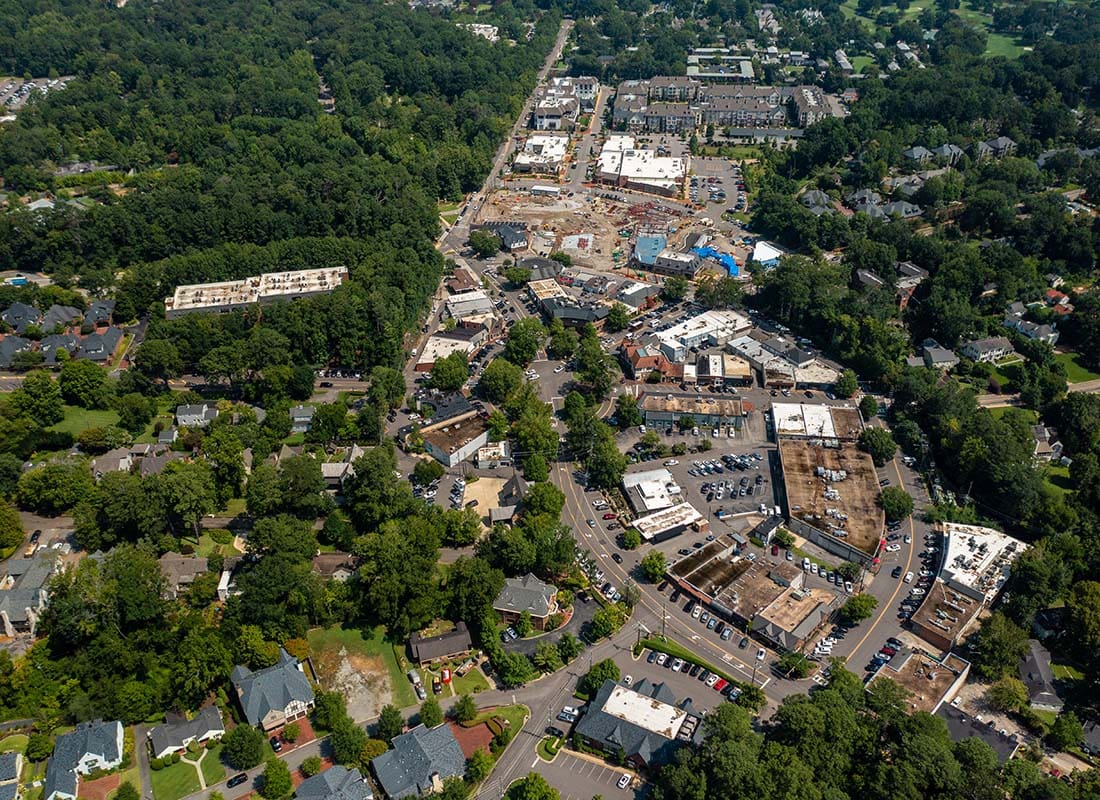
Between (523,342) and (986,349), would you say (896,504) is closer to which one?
(986,349)

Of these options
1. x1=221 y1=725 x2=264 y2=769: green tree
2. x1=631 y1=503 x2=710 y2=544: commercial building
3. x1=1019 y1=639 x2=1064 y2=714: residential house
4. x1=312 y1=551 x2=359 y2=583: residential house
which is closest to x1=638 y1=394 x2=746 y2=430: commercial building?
x1=631 y1=503 x2=710 y2=544: commercial building

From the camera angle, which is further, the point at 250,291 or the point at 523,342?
the point at 250,291

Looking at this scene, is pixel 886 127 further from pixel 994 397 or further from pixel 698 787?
pixel 698 787

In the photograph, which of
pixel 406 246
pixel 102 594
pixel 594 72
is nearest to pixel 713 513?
pixel 102 594

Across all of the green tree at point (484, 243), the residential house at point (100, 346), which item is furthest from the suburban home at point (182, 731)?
the green tree at point (484, 243)

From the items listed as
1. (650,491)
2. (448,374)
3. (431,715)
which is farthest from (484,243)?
(431,715)

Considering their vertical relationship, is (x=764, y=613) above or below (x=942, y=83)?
below

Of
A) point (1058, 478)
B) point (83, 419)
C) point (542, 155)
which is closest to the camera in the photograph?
point (1058, 478)

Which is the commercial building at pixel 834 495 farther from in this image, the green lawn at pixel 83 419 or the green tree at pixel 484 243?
the green lawn at pixel 83 419
